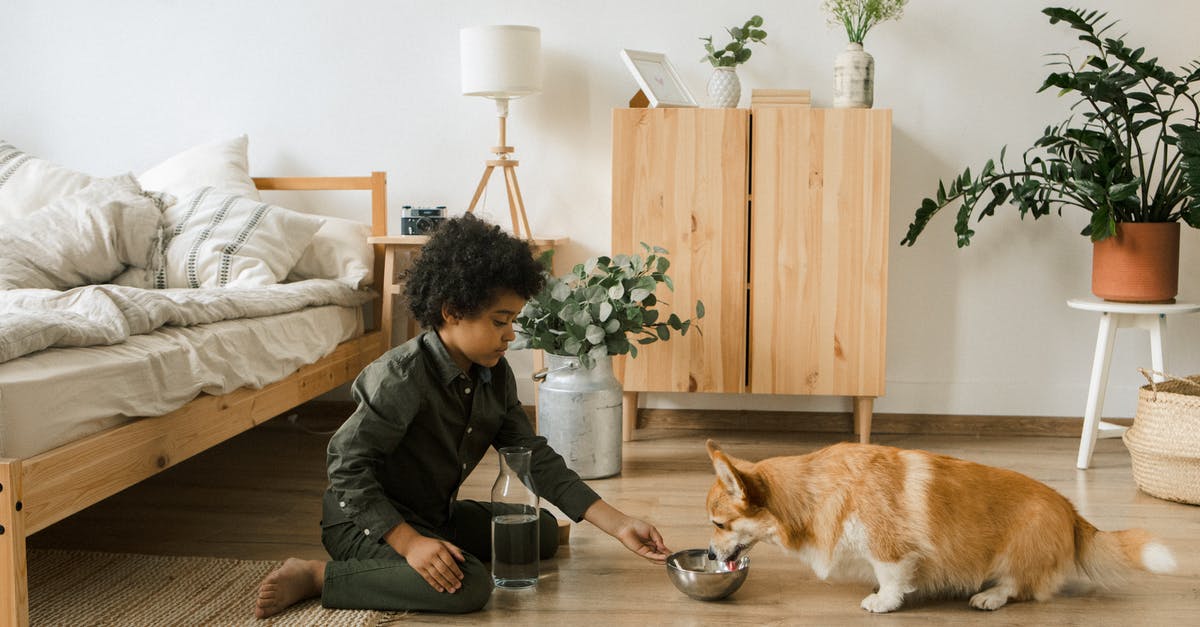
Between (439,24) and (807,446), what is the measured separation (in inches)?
73.1

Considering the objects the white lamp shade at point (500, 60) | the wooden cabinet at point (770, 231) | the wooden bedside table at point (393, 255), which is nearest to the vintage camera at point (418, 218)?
the wooden bedside table at point (393, 255)

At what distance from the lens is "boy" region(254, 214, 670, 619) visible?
71.1 inches

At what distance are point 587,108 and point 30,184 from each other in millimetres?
1769

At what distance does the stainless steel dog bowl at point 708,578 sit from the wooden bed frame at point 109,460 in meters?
1.02

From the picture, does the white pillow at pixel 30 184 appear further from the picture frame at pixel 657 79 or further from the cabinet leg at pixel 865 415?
the cabinet leg at pixel 865 415

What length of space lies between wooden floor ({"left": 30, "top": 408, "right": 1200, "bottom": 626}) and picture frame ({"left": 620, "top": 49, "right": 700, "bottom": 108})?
1.07m

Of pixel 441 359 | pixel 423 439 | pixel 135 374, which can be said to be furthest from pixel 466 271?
pixel 135 374

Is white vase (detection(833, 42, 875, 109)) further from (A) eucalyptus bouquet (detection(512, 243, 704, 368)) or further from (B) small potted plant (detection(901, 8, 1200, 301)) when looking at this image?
(A) eucalyptus bouquet (detection(512, 243, 704, 368))

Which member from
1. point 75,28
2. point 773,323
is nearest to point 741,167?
point 773,323

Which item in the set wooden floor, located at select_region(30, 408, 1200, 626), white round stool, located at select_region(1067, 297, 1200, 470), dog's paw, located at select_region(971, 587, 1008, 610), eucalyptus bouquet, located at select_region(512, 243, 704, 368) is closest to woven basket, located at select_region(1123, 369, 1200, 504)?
wooden floor, located at select_region(30, 408, 1200, 626)

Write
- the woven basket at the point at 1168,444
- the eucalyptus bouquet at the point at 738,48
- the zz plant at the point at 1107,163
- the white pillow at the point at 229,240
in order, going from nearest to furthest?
the woven basket at the point at 1168,444, the zz plant at the point at 1107,163, the white pillow at the point at 229,240, the eucalyptus bouquet at the point at 738,48

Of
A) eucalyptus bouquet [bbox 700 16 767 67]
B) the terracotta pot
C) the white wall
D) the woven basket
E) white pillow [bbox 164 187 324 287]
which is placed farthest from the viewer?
the white wall

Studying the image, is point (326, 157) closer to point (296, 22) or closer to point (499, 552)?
point (296, 22)

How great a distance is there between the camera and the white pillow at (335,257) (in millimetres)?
3254
